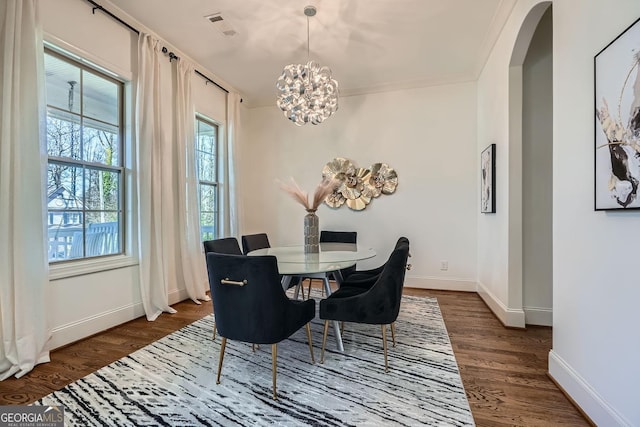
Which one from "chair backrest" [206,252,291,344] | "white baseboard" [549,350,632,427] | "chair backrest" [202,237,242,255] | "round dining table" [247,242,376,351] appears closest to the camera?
"white baseboard" [549,350,632,427]

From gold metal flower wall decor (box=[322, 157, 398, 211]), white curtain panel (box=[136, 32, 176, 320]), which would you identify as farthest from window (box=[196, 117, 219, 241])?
gold metal flower wall decor (box=[322, 157, 398, 211])

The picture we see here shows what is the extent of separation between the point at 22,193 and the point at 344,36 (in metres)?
3.14

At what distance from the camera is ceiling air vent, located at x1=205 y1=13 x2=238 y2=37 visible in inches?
113

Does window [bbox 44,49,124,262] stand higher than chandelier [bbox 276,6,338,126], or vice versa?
chandelier [bbox 276,6,338,126]

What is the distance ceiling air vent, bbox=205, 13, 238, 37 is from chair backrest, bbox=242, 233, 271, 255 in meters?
2.16

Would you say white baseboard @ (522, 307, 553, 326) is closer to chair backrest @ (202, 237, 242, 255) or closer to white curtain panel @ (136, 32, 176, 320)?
chair backrest @ (202, 237, 242, 255)

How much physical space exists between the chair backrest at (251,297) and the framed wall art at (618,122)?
1.68m

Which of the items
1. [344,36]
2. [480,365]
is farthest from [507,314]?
[344,36]

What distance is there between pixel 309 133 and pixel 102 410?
163 inches

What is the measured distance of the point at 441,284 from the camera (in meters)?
4.25

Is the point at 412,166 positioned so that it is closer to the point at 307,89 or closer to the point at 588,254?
the point at 307,89

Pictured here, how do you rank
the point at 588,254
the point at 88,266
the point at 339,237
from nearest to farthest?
the point at 588,254
the point at 88,266
the point at 339,237

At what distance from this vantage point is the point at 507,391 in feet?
5.96

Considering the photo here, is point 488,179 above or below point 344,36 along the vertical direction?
below
